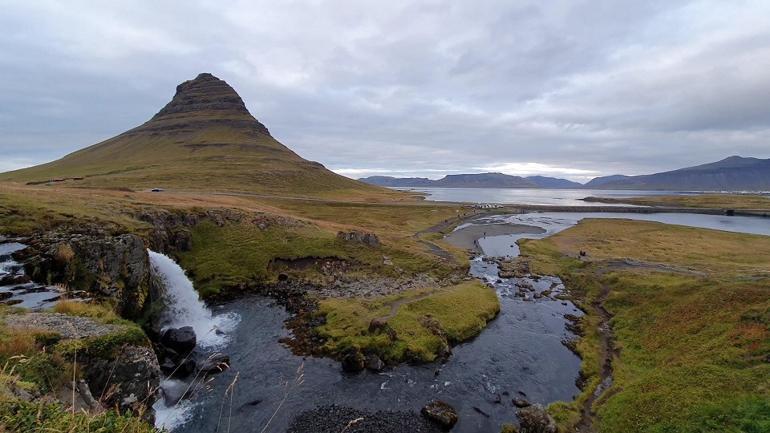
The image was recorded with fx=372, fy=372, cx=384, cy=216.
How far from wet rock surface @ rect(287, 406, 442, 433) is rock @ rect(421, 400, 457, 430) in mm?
403

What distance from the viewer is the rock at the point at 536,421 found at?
2428 cm

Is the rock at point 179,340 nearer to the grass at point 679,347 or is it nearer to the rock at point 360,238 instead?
the grass at point 679,347

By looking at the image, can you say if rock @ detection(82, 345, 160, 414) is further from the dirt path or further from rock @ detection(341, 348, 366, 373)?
the dirt path

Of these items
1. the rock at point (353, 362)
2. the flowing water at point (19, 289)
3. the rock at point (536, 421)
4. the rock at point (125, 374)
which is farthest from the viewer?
the rock at point (353, 362)

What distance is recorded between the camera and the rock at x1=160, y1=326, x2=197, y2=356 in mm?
32219

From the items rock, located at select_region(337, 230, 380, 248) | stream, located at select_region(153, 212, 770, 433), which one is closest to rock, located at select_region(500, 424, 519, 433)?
stream, located at select_region(153, 212, 770, 433)

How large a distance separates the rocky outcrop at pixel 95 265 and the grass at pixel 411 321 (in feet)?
56.6

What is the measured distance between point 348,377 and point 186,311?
20689 millimetres

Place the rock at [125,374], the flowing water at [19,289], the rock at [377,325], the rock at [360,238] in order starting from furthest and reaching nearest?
the rock at [360,238]
the rock at [377,325]
the flowing water at [19,289]
the rock at [125,374]

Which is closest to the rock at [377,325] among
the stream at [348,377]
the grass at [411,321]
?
the grass at [411,321]

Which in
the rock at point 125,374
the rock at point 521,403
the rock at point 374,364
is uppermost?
the rock at point 125,374

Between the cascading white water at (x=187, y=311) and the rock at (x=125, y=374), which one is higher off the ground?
the rock at (x=125, y=374)

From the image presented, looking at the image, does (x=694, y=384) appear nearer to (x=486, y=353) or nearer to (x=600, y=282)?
(x=486, y=353)

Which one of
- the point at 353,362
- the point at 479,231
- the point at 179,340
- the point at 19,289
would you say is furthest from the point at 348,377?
the point at 479,231
